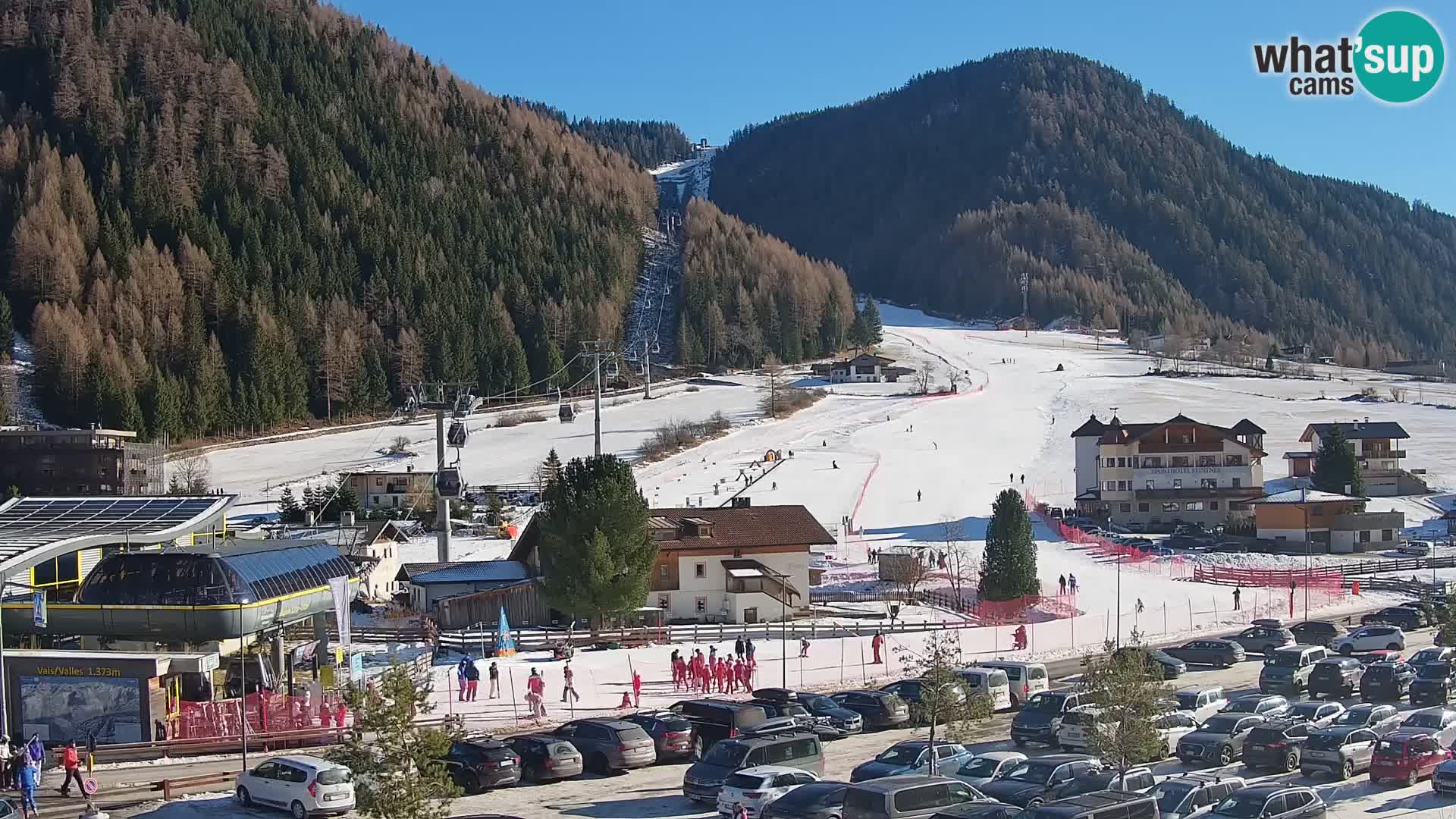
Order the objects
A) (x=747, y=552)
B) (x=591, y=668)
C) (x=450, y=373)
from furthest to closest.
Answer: (x=450, y=373), (x=747, y=552), (x=591, y=668)

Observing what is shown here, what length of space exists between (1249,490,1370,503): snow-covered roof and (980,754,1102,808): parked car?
48.0 meters

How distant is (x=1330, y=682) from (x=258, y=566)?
22.9 m

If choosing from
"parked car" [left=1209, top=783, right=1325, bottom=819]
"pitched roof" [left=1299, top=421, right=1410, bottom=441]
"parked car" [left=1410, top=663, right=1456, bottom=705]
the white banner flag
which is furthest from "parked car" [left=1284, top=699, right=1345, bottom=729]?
"pitched roof" [left=1299, top=421, right=1410, bottom=441]

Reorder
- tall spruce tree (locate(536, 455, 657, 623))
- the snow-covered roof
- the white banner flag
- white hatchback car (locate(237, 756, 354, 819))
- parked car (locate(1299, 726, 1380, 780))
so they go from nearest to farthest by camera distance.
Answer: white hatchback car (locate(237, 756, 354, 819)) → parked car (locate(1299, 726, 1380, 780)) → the white banner flag → tall spruce tree (locate(536, 455, 657, 623)) → the snow-covered roof

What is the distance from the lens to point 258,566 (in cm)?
2934

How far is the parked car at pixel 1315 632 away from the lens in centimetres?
3978

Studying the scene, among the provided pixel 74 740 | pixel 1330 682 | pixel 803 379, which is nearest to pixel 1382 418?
pixel 803 379

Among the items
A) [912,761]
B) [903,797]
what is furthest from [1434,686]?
[903,797]

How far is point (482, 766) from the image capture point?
22.5m

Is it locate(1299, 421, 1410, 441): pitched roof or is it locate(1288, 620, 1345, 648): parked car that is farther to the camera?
locate(1299, 421, 1410, 441): pitched roof

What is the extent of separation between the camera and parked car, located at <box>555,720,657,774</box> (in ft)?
79.6

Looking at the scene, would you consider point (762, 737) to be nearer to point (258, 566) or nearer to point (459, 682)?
point (459, 682)

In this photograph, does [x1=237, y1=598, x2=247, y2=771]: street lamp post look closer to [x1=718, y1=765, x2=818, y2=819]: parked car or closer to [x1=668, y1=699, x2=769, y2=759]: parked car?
[x1=668, y1=699, x2=769, y2=759]: parked car

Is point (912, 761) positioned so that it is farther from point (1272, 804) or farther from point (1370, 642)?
point (1370, 642)
